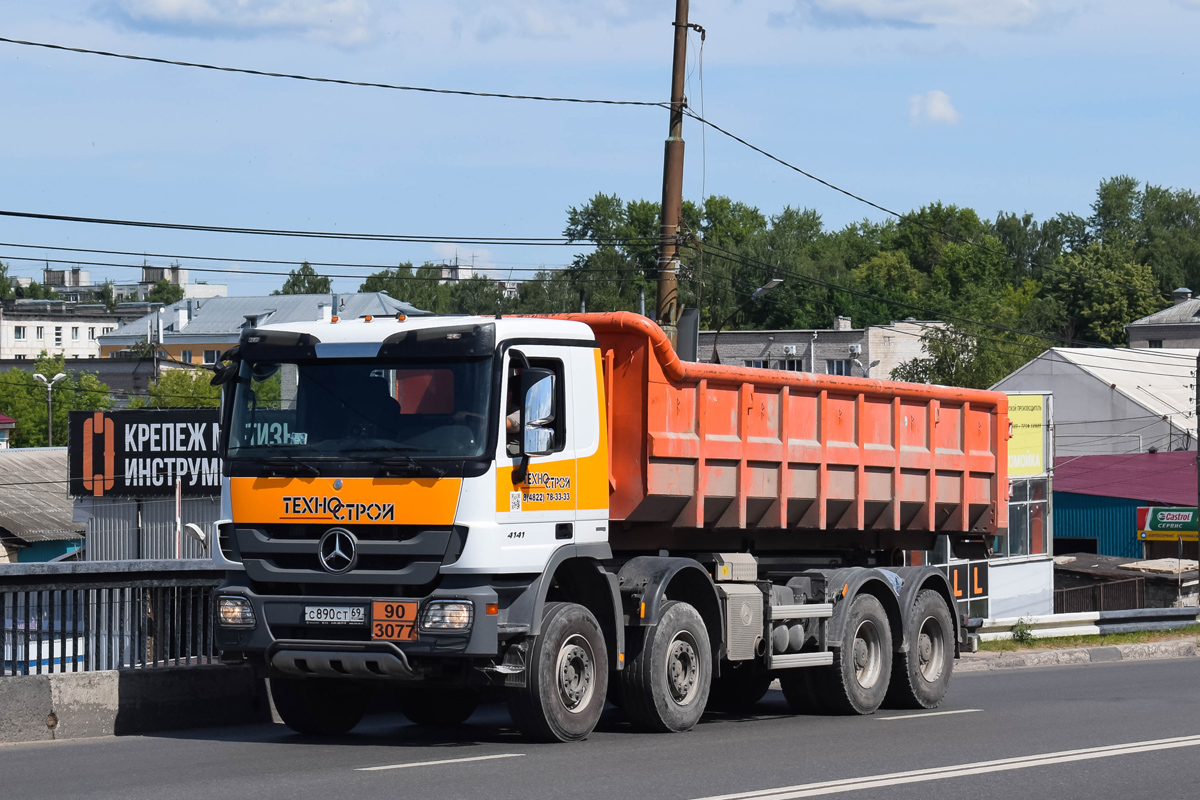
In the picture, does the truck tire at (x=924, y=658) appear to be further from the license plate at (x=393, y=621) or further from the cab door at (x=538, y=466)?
the license plate at (x=393, y=621)

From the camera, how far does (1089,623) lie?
955 inches

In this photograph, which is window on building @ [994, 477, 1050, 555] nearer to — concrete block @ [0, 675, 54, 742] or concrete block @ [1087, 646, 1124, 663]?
concrete block @ [1087, 646, 1124, 663]

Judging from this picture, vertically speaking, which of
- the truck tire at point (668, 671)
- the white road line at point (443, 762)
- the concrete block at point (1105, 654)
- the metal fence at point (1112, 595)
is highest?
the truck tire at point (668, 671)

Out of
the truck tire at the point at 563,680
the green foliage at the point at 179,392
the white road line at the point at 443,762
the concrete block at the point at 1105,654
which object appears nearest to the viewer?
the white road line at the point at 443,762

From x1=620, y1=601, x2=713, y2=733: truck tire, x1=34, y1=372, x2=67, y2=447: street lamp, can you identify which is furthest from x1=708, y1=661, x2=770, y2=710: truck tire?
x1=34, y1=372, x2=67, y2=447: street lamp

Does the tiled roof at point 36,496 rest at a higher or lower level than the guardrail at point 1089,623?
higher

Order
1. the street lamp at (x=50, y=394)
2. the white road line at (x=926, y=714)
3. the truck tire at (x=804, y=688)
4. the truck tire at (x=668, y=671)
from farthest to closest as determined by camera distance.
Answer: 1. the street lamp at (x=50, y=394)
2. the truck tire at (x=804, y=688)
3. the white road line at (x=926, y=714)
4. the truck tire at (x=668, y=671)

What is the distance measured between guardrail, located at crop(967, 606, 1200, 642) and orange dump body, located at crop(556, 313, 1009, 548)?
586cm

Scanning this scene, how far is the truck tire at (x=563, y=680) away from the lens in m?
10.4

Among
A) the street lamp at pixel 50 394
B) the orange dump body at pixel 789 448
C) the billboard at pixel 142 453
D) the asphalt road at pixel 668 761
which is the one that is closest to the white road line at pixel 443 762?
the asphalt road at pixel 668 761

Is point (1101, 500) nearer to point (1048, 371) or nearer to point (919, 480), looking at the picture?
point (1048, 371)

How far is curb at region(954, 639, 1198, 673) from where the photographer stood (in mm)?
20703

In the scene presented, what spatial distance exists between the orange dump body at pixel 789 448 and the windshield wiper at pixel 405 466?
1.72 metres

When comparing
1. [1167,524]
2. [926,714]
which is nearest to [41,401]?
[1167,524]
